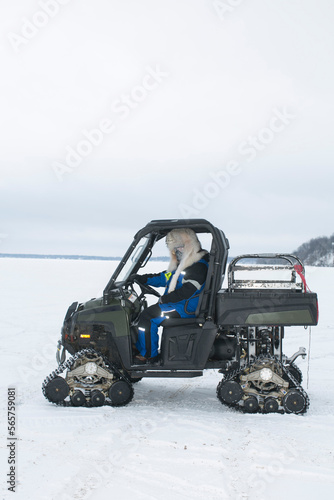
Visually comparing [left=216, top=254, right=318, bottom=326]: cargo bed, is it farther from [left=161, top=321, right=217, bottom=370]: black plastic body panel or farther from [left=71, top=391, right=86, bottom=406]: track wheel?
[left=71, top=391, right=86, bottom=406]: track wheel

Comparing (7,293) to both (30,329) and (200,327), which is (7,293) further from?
(200,327)

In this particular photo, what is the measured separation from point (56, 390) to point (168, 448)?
177 cm

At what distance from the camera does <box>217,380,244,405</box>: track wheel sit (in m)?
5.34

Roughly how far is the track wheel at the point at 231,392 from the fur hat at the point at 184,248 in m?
1.14

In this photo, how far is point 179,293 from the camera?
5422 millimetres

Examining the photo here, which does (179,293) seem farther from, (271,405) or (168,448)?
(168,448)

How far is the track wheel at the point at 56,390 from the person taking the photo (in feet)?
17.9

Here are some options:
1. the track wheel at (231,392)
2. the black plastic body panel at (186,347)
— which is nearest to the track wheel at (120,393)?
the black plastic body panel at (186,347)

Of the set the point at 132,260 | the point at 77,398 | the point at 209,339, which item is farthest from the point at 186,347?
the point at 77,398

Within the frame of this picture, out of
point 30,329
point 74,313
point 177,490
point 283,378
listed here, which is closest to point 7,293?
point 30,329

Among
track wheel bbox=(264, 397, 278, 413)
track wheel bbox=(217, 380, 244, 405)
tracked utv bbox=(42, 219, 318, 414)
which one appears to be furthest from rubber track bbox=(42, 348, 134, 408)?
track wheel bbox=(264, 397, 278, 413)

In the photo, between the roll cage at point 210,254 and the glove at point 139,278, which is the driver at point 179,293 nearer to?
the roll cage at point 210,254

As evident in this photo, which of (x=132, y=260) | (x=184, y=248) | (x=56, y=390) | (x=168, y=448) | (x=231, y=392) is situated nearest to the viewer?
(x=168, y=448)

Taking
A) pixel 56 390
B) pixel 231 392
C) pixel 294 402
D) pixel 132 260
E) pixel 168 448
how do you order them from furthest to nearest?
pixel 132 260 → pixel 56 390 → pixel 231 392 → pixel 294 402 → pixel 168 448
